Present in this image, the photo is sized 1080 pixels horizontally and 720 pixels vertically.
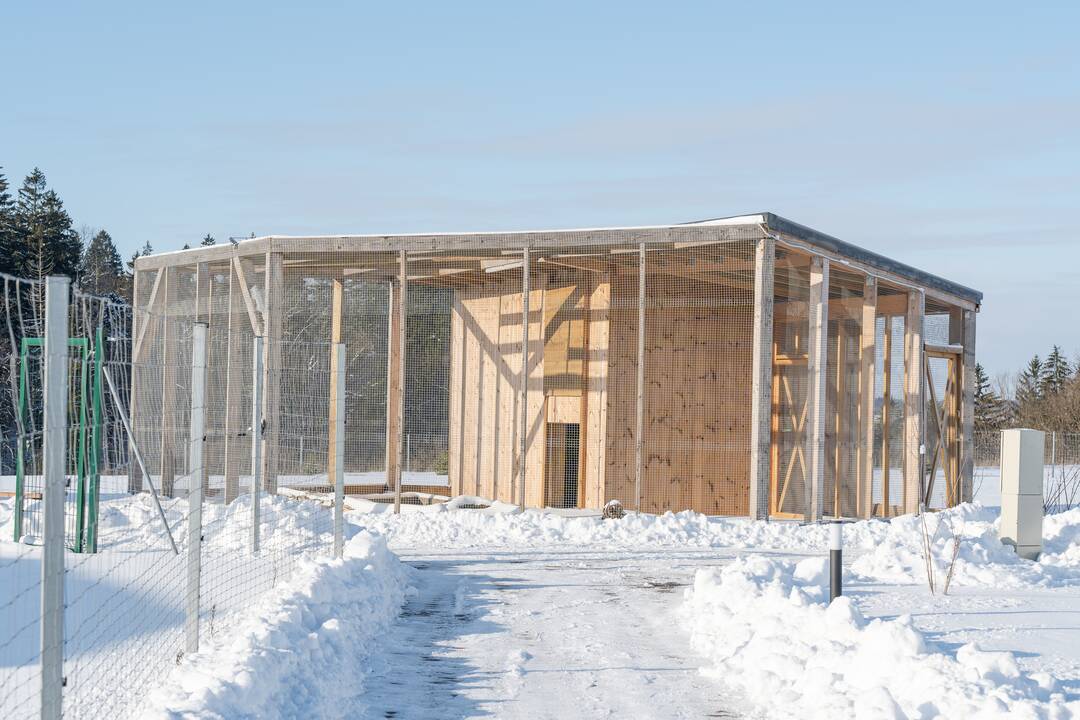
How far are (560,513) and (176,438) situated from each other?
6.81 m

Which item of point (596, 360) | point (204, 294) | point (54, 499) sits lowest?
point (54, 499)

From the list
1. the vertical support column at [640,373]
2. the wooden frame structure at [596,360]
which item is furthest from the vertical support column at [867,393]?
the vertical support column at [640,373]

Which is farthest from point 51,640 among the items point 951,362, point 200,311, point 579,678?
point 951,362

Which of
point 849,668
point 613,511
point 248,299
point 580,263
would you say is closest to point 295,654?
point 849,668

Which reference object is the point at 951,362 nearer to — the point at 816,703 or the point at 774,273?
the point at 774,273

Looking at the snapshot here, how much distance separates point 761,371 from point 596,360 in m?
3.12

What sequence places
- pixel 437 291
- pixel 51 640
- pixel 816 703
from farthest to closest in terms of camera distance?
pixel 437 291 → pixel 816 703 → pixel 51 640

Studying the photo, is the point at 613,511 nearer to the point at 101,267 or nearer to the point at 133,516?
the point at 133,516

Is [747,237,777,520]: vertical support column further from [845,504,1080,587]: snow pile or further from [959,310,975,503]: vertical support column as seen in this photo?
[959,310,975,503]: vertical support column

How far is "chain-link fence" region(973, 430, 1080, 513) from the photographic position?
22184 mm

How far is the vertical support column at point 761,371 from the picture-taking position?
15500mm

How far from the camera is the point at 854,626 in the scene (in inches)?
267

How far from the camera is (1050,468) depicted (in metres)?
30.4

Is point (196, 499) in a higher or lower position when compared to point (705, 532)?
higher
